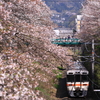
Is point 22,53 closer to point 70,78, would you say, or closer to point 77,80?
point 70,78

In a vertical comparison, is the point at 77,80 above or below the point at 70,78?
below

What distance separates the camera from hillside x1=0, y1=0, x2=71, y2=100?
10.3 ft

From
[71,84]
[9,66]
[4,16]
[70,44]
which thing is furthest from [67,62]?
[70,44]

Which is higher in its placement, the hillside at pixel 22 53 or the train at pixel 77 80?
the hillside at pixel 22 53

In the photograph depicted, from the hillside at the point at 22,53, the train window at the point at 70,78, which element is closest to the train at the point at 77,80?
the train window at the point at 70,78

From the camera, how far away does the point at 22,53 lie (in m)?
4.68

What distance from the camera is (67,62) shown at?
7215mm

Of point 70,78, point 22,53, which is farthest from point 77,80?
point 22,53

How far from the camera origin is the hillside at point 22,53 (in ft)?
10.3

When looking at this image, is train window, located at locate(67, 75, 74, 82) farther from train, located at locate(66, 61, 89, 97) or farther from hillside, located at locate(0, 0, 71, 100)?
hillside, located at locate(0, 0, 71, 100)

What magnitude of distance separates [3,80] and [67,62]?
452 centimetres

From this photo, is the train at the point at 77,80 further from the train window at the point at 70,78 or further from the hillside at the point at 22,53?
the hillside at the point at 22,53

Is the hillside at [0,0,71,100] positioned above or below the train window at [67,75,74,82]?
above

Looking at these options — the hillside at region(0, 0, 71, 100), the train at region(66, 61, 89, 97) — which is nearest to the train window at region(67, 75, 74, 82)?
the train at region(66, 61, 89, 97)
